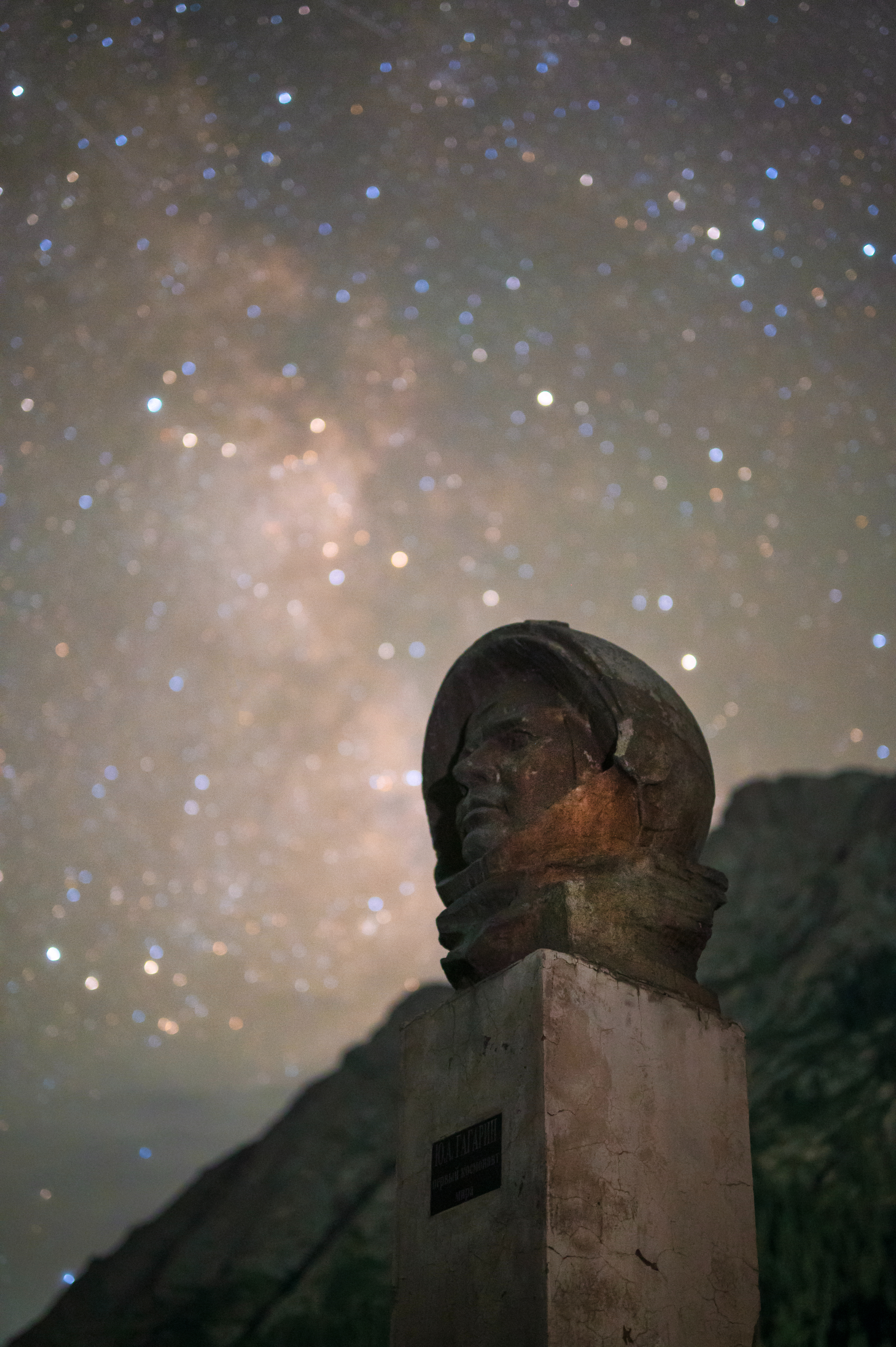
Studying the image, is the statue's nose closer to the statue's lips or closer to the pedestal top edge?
the statue's lips

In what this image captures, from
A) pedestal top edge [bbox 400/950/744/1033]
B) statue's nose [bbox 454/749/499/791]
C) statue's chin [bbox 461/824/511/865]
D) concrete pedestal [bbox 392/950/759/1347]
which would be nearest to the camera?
concrete pedestal [bbox 392/950/759/1347]

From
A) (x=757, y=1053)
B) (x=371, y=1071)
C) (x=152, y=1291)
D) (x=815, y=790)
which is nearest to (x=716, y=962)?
(x=757, y=1053)

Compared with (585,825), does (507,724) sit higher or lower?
higher

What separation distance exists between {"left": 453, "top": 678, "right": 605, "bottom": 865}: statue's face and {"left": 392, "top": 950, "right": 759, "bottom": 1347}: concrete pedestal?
30.1 inches

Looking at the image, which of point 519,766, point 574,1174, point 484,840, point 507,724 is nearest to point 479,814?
point 484,840

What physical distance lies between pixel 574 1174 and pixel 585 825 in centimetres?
143

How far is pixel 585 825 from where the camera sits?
5.02 m

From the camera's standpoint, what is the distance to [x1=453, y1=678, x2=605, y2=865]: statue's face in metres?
5.16

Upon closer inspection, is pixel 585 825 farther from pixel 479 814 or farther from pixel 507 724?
pixel 507 724

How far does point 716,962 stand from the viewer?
1128 inches

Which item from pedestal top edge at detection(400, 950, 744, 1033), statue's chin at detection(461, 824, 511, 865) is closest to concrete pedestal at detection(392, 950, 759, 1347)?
pedestal top edge at detection(400, 950, 744, 1033)

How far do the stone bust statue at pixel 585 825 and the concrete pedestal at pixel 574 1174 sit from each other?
255mm

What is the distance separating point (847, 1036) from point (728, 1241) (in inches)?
836

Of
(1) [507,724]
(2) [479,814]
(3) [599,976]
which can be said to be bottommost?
(3) [599,976]
